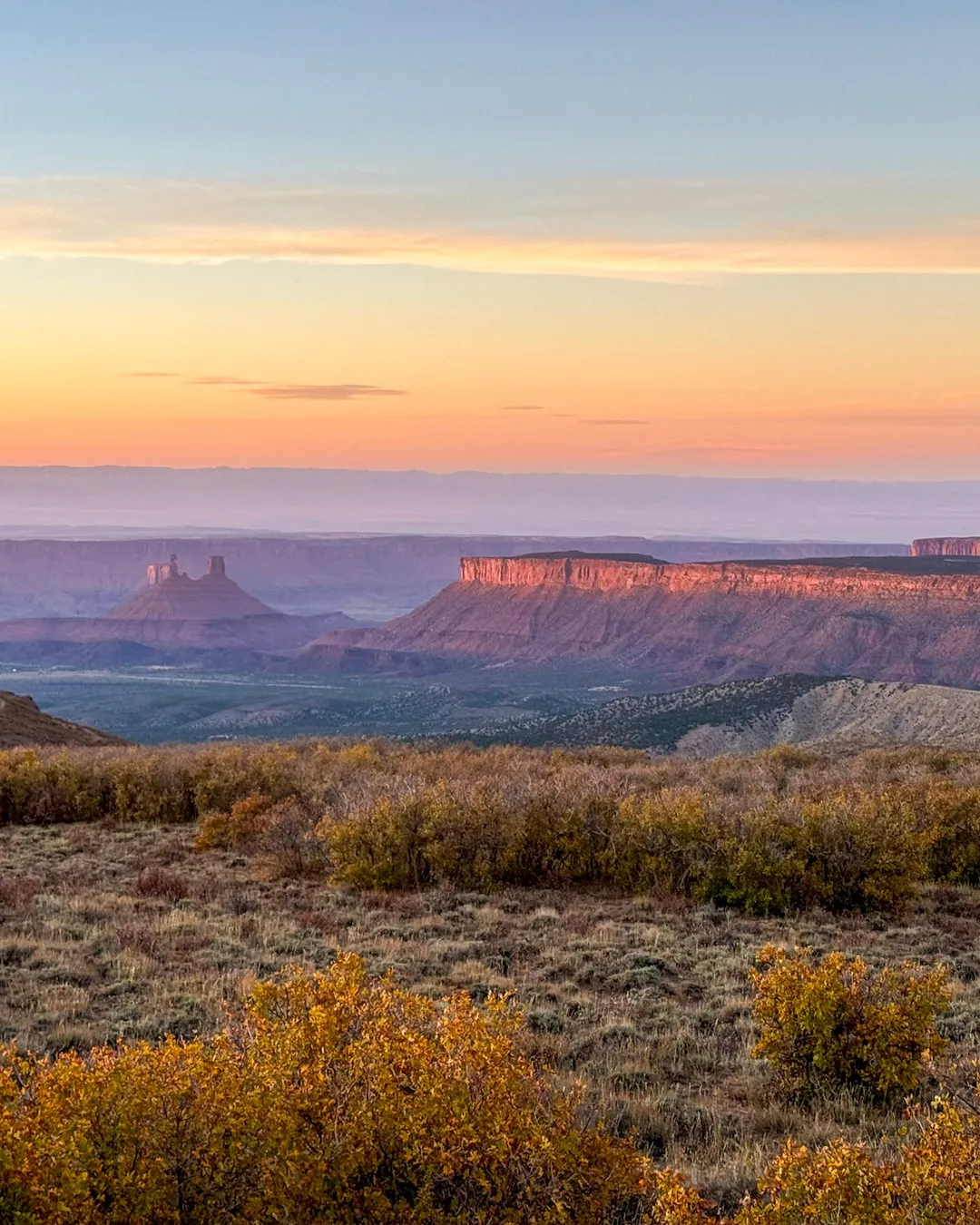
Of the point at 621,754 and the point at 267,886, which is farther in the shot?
the point at 621,754

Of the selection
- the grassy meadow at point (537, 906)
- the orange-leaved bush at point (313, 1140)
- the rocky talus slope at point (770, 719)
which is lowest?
the rocky talus slope at point (770, 719)

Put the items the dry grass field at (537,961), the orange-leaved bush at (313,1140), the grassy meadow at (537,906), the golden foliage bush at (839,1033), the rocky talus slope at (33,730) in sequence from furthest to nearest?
the rocky talus slope at (33,730)
the grassy meadow at (537,906)
the golden foliage bush at (839,1033)
the dry grass field at (537,961)
the orange-leaved bush at (313,1140)

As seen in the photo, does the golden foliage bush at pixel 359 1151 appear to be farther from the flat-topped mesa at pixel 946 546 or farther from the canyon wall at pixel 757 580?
the flat-topped mesa at pixel 946 546

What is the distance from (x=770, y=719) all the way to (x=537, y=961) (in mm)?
59766

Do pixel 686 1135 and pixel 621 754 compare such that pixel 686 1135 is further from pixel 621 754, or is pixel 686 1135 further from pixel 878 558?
pixel 878 558

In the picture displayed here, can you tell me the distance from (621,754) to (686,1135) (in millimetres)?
30210

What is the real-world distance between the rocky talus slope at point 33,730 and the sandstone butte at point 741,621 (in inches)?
3463

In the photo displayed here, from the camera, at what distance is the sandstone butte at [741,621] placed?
400ft

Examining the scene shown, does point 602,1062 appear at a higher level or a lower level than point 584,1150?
lower

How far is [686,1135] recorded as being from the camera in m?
7.67

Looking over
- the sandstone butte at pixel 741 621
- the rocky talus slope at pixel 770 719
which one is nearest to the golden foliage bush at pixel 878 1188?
the rocky talus slope at pixel 770 719

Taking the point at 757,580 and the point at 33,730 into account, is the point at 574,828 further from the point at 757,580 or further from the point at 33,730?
the point at 757,580

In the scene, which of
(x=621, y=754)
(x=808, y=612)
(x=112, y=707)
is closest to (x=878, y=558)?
(x=808, y=612)

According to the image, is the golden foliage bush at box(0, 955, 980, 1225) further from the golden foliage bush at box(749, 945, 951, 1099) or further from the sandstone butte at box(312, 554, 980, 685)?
the sandstone butte at box(312, 554, 980, 685)
